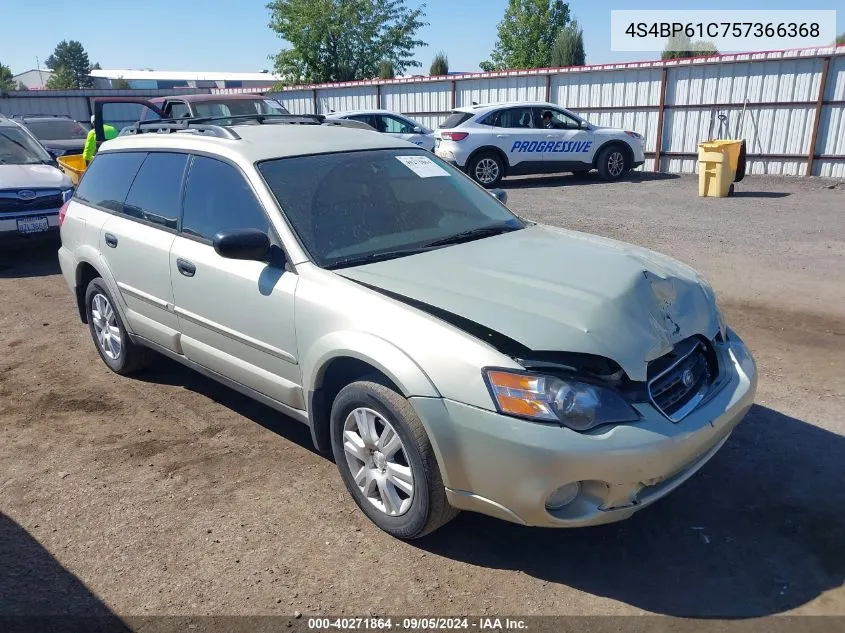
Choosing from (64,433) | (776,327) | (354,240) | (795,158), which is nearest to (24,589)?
(64,433)

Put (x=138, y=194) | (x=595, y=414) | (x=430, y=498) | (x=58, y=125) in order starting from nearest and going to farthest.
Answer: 1. (x=595, y=414)
2. (x=430, y=498)
3. (x=138, y=194)
4. (x=58, y=125)

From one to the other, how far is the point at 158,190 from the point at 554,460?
10.5ft

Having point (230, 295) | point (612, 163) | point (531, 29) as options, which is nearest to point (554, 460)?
point (230, 295)

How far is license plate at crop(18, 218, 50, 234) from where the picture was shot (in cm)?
877

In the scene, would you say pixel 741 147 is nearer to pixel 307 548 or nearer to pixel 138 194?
pixel 138 194

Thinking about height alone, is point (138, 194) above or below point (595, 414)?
above

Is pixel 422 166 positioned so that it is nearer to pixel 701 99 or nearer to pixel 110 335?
pixel 110 335

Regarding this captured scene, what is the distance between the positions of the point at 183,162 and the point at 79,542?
2.28m

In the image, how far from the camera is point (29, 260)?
380 inches

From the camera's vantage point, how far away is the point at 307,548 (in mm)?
3240

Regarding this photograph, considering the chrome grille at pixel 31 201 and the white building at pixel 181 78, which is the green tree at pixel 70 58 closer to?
the white building at pixel 181 78

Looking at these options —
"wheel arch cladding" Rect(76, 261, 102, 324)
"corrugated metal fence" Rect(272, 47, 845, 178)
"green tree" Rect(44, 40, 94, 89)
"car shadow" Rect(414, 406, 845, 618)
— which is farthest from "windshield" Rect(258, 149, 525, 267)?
"green tree" Rect(44, 40, 94, 89)

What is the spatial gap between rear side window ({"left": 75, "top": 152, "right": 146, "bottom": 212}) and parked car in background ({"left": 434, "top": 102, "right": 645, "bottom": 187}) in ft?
34.0

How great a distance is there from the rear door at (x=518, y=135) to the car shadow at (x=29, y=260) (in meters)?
9.10
